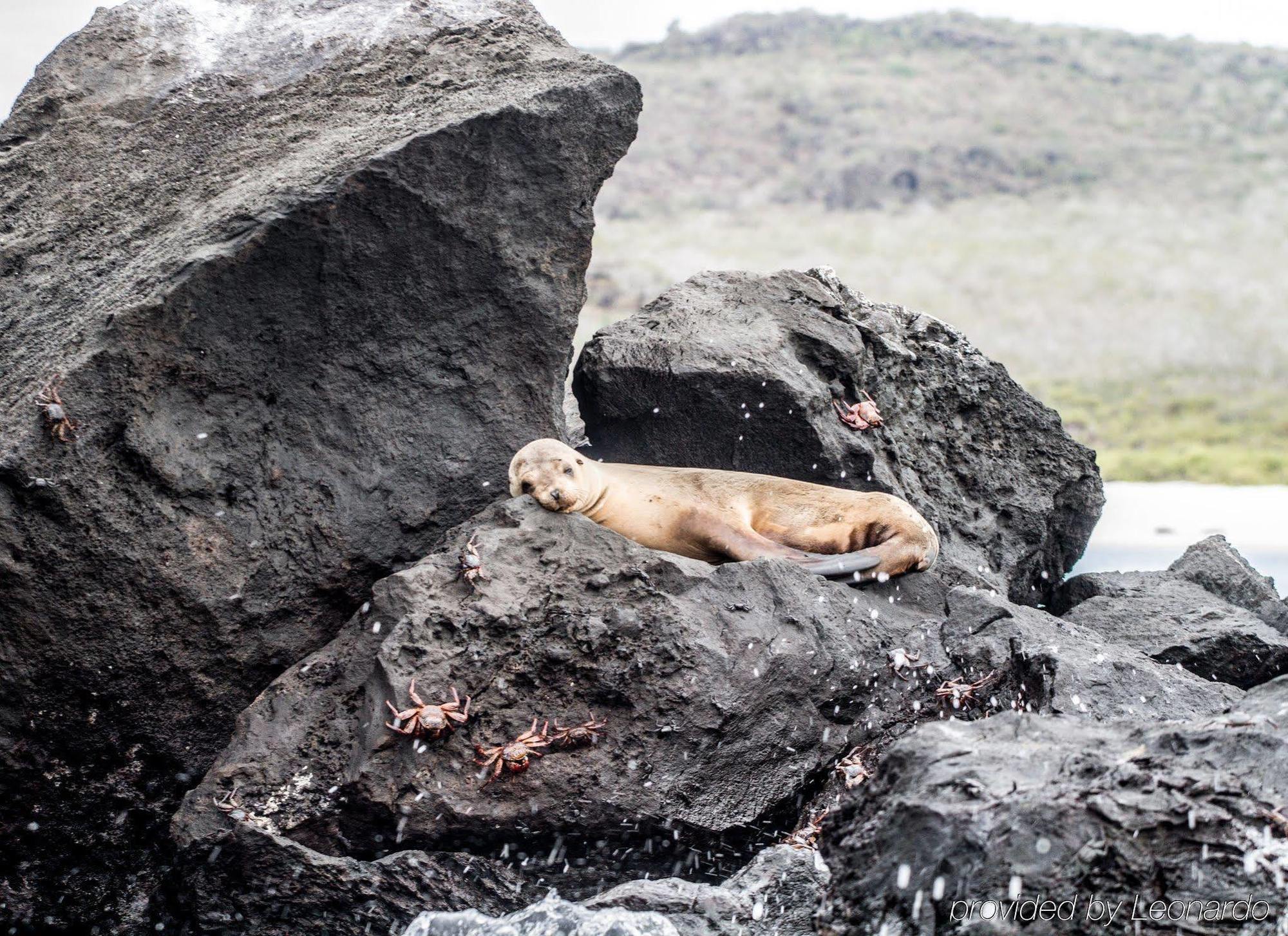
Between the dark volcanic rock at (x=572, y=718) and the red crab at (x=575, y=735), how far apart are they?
3 cm

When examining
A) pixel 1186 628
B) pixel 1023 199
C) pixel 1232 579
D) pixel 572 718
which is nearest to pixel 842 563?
pixel 572 718

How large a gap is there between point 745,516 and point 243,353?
6.91 ft

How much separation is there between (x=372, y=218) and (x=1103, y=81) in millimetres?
47690

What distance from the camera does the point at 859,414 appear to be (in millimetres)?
5738

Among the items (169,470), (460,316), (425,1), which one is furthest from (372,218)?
(425,1)

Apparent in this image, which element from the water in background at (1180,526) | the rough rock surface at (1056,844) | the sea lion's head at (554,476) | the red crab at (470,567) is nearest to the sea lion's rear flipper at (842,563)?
the sea lion's head at (554,476)

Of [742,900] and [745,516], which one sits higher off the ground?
[745,516]

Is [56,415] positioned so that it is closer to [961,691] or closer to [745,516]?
[745,516]

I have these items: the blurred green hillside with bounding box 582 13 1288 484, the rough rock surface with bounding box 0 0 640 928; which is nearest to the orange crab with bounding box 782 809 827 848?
the rough rock surface with bounding box 0 0 640 928

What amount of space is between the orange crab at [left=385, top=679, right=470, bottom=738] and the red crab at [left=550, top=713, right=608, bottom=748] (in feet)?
0.98

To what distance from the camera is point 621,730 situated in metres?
3.95

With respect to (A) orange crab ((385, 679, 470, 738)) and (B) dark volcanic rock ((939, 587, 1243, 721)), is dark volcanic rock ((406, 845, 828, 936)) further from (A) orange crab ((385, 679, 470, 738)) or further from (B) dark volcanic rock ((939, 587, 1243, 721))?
(B) dark volcanic rock ((939, 587, 1243, 721))

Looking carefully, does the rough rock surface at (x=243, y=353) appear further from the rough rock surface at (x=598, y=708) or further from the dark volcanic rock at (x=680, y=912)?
the dark volcanic rock at (x=680, y=912)

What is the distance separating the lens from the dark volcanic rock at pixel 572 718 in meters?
3.83
